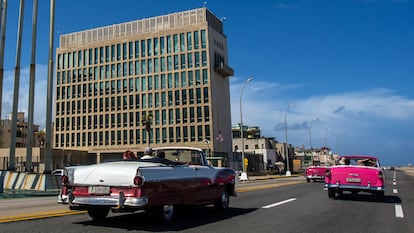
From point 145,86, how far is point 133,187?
76060 mm

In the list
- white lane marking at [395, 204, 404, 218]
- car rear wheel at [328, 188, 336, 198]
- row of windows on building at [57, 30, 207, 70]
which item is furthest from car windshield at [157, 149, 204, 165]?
row of windows on building at [57, 30, 207, 70]

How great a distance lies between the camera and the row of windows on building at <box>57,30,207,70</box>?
78625 mm

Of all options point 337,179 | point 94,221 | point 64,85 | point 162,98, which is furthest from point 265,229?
Result: point 64,85

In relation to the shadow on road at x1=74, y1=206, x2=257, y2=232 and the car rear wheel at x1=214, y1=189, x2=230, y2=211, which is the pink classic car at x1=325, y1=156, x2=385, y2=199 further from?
the car rear wheel at x1=214, y1=189, x2=230, y2=211

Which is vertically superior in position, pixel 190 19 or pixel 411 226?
pixel 190 19

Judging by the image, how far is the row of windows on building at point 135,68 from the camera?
78.4m

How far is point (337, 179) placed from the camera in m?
14.2

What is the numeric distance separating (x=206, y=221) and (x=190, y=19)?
246 feet

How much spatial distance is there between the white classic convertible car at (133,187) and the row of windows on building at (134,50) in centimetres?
7040

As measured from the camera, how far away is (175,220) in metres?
8.62

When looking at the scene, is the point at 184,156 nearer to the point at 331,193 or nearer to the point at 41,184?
the point at 331,193

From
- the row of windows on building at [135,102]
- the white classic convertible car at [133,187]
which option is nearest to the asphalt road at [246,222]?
the white classic convertible car at [133,187]

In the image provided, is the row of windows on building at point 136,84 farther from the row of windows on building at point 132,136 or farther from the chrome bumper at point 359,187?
the chrome bumper at point 359,187

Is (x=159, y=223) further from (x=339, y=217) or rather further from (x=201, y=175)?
(x=339, y=217)
